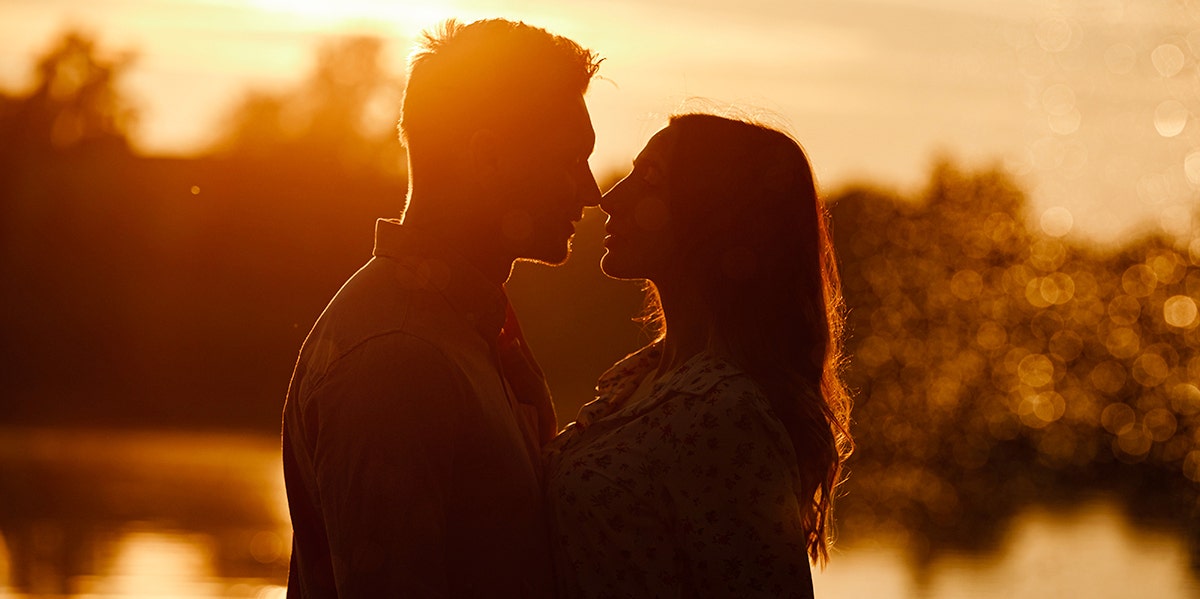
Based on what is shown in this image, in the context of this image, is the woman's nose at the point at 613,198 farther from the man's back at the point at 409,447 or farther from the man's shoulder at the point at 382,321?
the man's shoulder at the point at 382,321

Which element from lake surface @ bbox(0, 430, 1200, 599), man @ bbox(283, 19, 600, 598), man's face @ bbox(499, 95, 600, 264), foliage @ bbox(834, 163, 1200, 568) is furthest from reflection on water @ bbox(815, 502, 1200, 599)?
foliage @ bbox(834, 163, 1200, 568)

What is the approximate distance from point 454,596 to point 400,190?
31665 millimetres

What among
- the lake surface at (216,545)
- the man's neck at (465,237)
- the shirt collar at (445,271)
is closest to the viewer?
the shirt collar at (445,271)

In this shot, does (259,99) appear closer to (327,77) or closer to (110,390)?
(327,77)

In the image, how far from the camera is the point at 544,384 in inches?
154

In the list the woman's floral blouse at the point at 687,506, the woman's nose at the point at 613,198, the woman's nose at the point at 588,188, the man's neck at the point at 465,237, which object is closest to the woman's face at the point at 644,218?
the woman's nose at the point at 613,198

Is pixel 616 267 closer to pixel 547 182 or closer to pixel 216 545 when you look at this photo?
pixel 547 182

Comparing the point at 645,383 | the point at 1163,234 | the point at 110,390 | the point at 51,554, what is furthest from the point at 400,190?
the point at 645,383

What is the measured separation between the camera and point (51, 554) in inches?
474

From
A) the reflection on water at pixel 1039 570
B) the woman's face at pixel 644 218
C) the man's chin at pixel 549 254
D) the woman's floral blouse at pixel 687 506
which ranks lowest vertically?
the reflection on water at pixel 1039 570

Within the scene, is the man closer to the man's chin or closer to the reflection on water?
the man's chin

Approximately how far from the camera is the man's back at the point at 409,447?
2.96m

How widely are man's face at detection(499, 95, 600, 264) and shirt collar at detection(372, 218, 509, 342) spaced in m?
0.20

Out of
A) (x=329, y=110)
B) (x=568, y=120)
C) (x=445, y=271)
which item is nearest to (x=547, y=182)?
(x=568, y=120)
